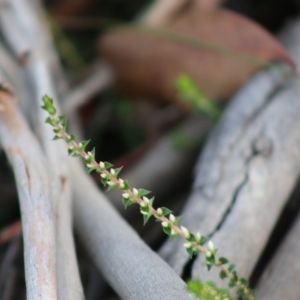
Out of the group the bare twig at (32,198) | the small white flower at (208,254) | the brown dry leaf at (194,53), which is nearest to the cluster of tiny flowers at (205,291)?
the small white flower at (208,254)

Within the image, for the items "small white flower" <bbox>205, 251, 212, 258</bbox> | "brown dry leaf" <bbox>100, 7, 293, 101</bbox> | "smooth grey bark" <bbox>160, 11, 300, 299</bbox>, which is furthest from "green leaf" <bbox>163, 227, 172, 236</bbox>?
"brown dry leaf" <bbox>100, 7, 293, 101</bbox>

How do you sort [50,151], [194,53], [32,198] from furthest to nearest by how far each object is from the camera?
[194,53] → [50,151] → [32,198]

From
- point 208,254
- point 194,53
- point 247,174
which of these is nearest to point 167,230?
point 208,254

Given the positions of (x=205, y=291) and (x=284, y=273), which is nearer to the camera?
(x=205, y=291)

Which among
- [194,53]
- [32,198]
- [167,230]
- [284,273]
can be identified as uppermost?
[194,53]

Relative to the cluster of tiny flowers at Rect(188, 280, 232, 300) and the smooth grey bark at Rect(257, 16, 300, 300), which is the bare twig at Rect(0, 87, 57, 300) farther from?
the smooth grey bark at Rect(257, 16, 300, 300)

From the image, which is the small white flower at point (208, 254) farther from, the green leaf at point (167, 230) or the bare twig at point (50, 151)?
the bare twig at point (50, 151)

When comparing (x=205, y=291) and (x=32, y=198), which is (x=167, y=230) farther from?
(x=32, y=198)

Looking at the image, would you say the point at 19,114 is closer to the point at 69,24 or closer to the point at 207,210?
the point at 207,210

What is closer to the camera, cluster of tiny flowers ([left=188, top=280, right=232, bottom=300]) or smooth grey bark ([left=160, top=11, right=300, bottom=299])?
cluster of tiny flowers ([left=188, top=280, right=232, bottom=300])
